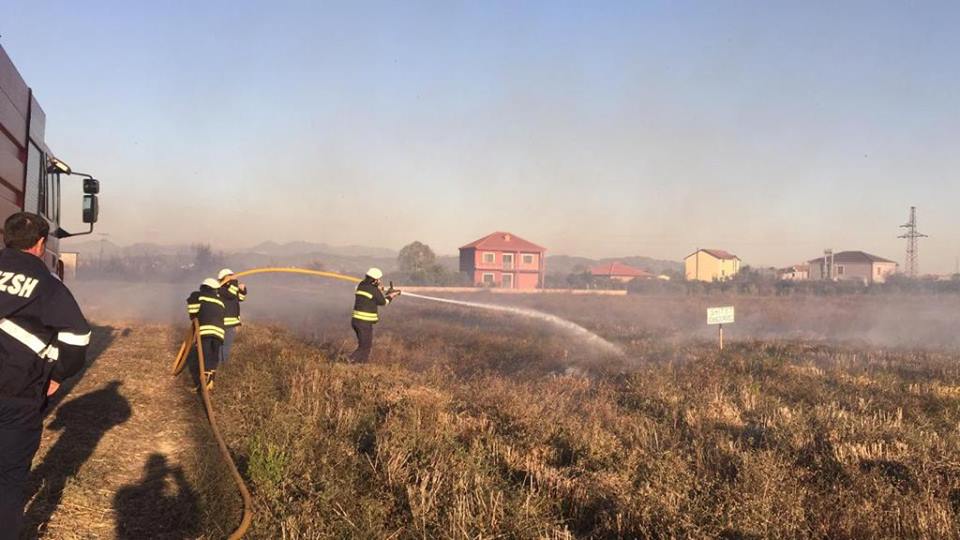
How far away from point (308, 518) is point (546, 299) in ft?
120

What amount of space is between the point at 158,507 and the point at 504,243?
63.3 metres

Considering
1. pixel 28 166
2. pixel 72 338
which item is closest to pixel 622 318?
pixel 28 166

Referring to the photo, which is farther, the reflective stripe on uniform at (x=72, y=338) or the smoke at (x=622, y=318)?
the smoke at (x=622, y=318)

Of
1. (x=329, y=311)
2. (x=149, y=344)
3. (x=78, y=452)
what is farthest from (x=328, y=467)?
(x=329, y=311)

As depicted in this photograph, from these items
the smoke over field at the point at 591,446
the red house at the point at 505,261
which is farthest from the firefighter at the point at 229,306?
the red house at the point at 505,261

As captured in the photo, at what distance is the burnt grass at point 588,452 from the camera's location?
13.2ft

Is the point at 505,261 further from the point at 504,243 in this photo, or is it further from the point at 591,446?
the point at 591,446

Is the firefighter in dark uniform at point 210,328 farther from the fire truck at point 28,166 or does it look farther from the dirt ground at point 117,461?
the fire truck at point 28,166

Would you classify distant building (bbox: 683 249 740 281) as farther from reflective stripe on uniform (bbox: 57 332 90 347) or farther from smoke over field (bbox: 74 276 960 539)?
reflective stripe on uniform (bbox: 57 332 90 347)

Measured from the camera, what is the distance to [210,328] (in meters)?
8.20

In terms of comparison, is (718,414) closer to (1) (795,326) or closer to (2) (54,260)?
(2) (54,260)

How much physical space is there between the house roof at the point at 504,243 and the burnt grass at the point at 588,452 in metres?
55.3

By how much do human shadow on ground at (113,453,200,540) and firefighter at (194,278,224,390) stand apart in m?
3.01

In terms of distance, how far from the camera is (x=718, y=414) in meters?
7.63
